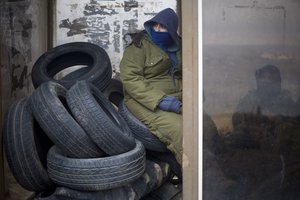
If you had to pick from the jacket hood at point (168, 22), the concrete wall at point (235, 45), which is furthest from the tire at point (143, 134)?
the concrete wall at point (235, 45)

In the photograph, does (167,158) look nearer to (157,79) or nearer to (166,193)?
(166,193)

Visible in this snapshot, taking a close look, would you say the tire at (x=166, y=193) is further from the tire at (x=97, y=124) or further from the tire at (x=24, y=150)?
the tire at (x=24, y=150)

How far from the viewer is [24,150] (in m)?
3.16

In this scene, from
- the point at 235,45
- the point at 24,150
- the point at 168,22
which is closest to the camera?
the point at 235,45

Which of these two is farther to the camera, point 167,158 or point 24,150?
point 167,158

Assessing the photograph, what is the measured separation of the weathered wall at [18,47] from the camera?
12.1ft

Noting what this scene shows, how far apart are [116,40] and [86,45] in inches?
21.4

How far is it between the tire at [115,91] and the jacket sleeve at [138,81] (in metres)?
0.65

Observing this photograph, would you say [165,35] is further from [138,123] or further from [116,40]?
[116,40]

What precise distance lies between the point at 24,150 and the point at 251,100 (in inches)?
Result: 65.7

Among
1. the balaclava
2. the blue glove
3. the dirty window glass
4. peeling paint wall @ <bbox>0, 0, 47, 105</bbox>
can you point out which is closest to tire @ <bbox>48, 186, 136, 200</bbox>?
the dirty window glass

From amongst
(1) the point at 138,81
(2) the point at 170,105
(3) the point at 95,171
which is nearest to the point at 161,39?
(1) the point at 138,81

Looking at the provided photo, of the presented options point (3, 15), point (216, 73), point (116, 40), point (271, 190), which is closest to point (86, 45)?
point (116, 40)

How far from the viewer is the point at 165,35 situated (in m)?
3.72
